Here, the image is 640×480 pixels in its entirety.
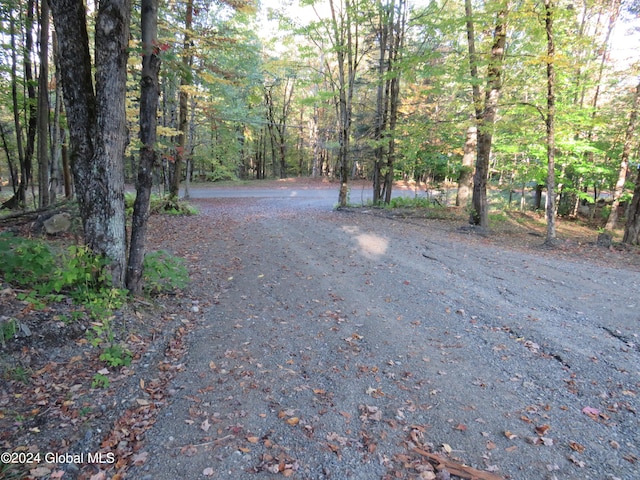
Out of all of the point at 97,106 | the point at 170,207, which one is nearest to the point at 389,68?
the point at 170,207

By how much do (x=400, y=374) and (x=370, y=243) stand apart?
5719mm

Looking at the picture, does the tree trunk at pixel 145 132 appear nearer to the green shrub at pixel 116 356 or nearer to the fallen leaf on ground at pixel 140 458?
the green shrub at pixel 116 356

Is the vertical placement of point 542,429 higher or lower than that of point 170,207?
lower

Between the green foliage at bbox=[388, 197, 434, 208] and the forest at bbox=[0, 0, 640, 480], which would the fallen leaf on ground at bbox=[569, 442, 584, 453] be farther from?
the green foliage at bbox=[388, 197, 434, 208]

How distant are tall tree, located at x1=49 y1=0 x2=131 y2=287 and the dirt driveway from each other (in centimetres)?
193

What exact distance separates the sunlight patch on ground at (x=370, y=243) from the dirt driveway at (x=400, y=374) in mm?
651

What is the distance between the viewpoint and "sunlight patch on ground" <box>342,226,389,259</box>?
8453 millimetres

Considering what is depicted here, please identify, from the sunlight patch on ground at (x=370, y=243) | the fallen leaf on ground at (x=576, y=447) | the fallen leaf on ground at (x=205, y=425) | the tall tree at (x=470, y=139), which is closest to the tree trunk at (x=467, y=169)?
the tall tree at (x=470, y=139)

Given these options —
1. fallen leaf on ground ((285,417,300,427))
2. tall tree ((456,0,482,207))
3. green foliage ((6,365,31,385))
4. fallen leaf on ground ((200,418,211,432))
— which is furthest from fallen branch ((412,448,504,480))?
tall tree ((456,0,482,207))

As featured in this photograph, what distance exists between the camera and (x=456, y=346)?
14.6ft

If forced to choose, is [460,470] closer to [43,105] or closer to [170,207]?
[43,105]

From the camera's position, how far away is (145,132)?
4664mm

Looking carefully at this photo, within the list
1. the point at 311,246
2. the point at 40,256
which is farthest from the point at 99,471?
the point at 311,246

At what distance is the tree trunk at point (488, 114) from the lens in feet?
32.5
